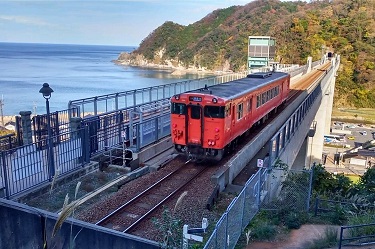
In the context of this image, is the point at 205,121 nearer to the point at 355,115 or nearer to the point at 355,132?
the point at 355,132

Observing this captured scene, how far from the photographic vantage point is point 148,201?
10.7 meters

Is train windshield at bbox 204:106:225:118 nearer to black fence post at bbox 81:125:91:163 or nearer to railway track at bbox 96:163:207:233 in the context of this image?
railway track at bbox 96:163:207:233

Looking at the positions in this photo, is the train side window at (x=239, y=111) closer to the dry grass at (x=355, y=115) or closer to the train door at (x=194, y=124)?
the train door at (x=194, y=124)

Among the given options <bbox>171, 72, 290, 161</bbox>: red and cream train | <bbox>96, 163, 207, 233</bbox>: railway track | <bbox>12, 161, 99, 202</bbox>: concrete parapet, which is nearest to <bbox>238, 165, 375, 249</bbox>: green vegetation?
<bbox>96, 163, 207, 233</bbox>: railway track

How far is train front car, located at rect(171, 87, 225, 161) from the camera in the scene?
13023mm

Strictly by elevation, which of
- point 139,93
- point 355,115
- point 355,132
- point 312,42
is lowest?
point 355,132

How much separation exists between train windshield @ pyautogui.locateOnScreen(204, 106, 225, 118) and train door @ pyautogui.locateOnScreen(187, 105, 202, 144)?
0.24 m

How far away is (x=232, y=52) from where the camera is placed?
12444cm

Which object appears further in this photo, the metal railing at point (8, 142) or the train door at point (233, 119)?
the train door at point (233, 119)

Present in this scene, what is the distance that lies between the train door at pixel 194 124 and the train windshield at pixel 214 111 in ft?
0.79

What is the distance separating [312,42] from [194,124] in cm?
8493

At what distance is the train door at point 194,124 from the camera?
43.7 ft

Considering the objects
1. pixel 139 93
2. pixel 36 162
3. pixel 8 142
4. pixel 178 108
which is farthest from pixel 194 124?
pixel 139 93

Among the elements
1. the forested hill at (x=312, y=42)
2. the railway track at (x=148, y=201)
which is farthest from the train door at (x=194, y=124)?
the forested hill at (x=312, y=42)
